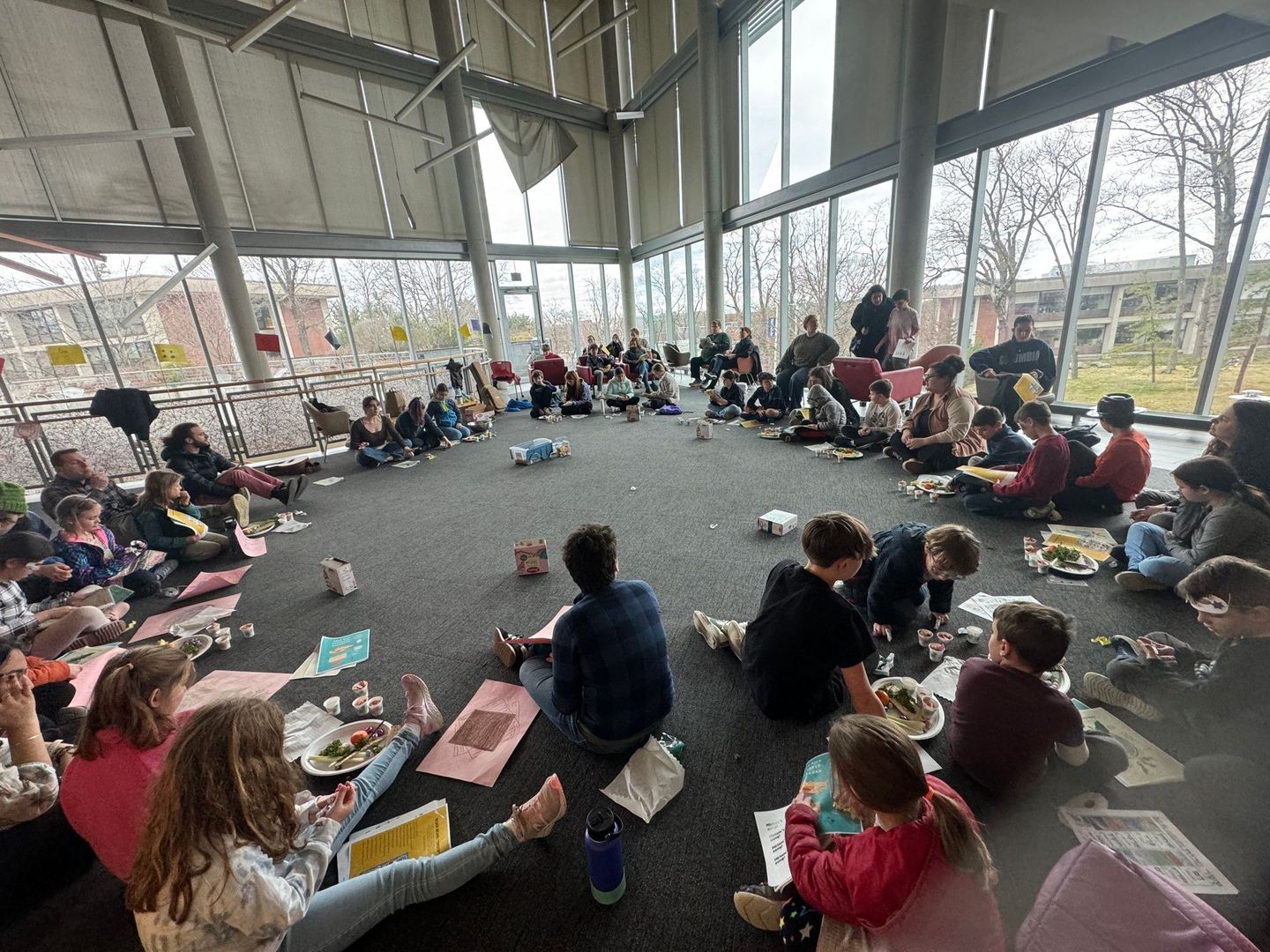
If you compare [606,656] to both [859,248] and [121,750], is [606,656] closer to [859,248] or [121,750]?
[121,750]

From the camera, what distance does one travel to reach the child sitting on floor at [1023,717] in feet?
5.27

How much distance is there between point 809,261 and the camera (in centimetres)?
934

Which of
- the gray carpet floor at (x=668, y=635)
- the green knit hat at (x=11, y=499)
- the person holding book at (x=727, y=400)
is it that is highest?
the green knit hat at (x=11, y=499)

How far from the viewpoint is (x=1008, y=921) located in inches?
55.3

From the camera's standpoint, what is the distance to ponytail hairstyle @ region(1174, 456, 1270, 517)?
245 centimetres

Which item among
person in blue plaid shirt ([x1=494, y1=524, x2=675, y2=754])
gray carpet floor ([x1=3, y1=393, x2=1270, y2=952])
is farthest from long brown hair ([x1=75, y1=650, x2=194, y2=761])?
person in blue plaid shirt ([x1=494, y1=524, x2=675, y2=754])

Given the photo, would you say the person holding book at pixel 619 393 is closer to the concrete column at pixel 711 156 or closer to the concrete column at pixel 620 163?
the concrete column at pixel 711 156

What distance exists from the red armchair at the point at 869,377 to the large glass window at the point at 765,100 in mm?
4639

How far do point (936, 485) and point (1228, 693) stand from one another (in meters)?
3.05

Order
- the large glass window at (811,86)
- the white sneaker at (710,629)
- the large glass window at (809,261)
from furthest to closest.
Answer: the large glass window at (809,261), the large glass window at (811,86), the white sneaker at (710,629)

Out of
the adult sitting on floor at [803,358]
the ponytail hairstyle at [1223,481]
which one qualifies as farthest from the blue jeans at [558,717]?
the adult sitting on floor at [803,358]

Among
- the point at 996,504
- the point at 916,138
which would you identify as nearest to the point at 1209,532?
the point at 996,504

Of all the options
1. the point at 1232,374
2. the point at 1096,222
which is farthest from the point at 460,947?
the point at 1096,222

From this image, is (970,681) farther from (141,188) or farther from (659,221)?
(659,221)
